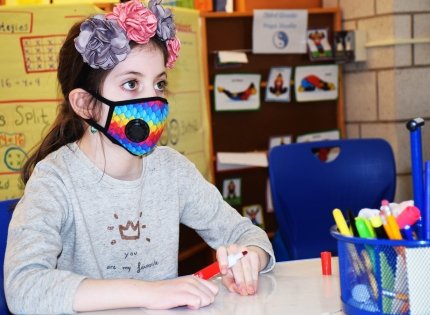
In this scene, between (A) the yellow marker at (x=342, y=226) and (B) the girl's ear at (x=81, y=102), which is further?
(B) the girl's ear at (x=81, y=102)

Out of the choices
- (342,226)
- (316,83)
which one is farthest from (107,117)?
(316,83)

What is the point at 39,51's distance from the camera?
2707 millimetres

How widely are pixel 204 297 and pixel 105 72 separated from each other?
0.53m

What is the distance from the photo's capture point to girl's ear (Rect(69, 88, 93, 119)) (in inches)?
59.3

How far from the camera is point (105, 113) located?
148cm

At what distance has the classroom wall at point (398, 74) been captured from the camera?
317cm

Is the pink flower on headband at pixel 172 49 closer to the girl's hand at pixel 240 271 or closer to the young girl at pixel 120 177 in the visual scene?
the young girl at pixel 120 177

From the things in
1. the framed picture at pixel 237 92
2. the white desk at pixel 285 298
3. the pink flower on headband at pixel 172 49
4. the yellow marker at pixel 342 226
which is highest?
the pink flower on headband at pixel 172 49

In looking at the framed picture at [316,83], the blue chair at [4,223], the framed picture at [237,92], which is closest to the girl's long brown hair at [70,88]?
the blue chair at [4,223]

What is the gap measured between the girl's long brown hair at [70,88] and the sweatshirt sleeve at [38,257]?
6.7 inches

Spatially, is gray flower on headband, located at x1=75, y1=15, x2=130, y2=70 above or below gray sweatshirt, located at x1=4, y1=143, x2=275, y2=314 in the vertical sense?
above

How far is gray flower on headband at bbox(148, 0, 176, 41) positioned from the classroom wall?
6.07 ft

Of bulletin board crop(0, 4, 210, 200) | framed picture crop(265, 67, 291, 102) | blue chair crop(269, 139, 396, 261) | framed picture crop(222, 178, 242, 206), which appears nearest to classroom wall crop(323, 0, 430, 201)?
framed picture crop(265, 67, 291, 102)

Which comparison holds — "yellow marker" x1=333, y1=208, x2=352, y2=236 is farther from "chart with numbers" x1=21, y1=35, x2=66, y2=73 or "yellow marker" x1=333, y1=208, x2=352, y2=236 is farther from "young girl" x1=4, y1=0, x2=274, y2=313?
"chart with numbers" x1=21, y1=35, x2=66, y2=73
